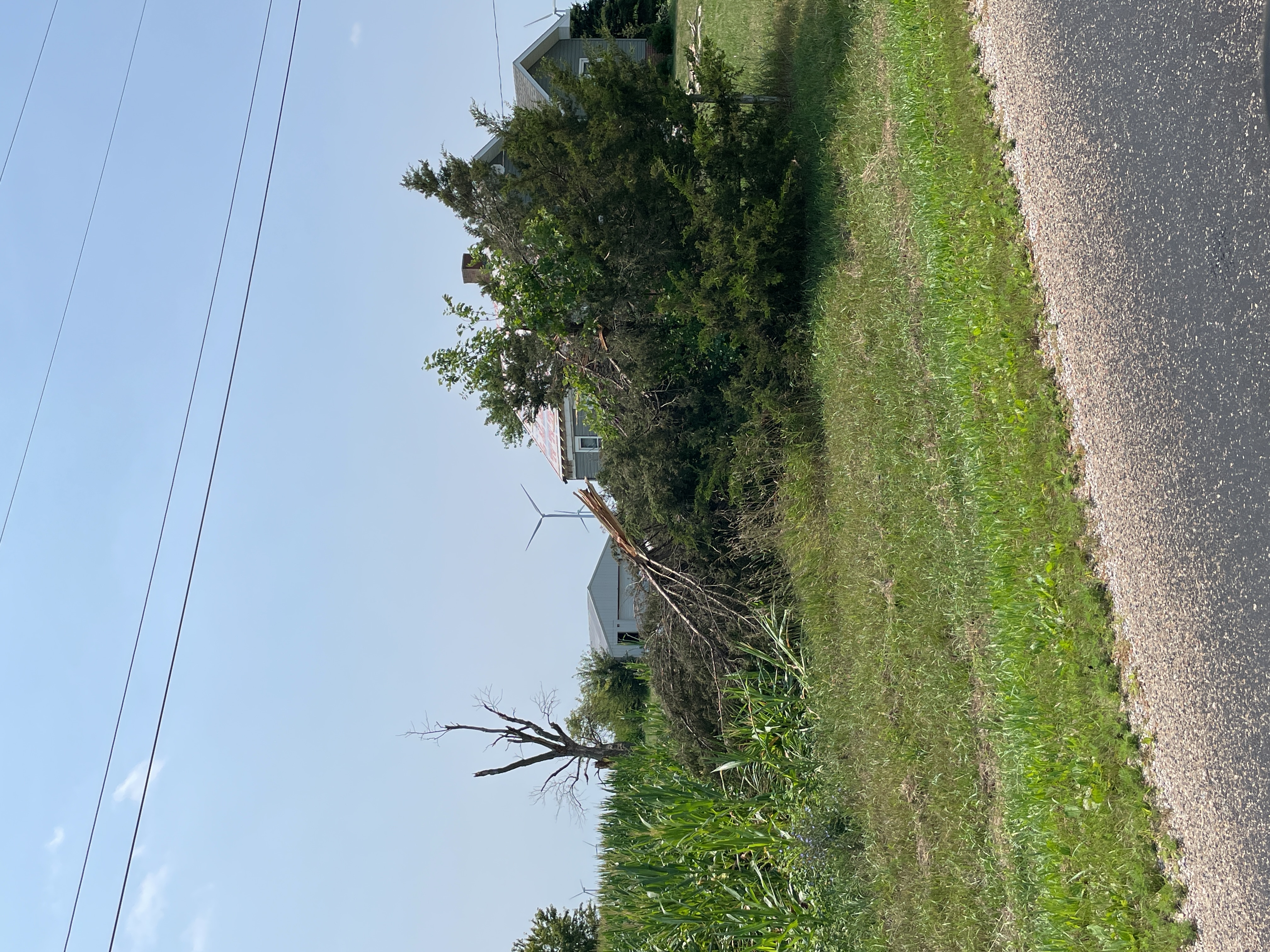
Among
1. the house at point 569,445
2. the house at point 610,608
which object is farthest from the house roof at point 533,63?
the house at point 610,608

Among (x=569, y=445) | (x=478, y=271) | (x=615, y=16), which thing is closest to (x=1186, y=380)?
(x=478, y=271)

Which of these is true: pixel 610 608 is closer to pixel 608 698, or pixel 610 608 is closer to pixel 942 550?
pixel 608 698

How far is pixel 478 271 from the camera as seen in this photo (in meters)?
18.7

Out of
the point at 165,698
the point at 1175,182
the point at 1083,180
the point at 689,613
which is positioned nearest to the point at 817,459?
the point at 689,613

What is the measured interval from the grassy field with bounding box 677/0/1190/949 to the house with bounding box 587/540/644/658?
1628 cm

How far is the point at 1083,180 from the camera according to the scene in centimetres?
622

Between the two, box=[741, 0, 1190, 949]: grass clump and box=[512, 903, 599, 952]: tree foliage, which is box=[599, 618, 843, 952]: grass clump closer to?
box=[741, 0, 1190, 949]: grass clump

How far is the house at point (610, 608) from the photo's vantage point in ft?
88.2

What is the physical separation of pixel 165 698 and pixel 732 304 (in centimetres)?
795

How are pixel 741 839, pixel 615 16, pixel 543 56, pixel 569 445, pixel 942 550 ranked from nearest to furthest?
pixel 942 550 → pixel 741 839 → pixel 543 56 → pixel 569 445 → pixel 615 16

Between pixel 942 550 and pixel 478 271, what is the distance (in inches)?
508

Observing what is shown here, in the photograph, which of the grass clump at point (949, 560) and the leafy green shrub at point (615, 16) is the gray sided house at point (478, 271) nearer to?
the leafy green shrub at point (615, 16)

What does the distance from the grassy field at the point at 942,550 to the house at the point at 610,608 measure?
16.3m

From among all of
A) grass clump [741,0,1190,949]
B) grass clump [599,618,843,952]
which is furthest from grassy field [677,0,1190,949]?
grass clump [599,618,843,952]
